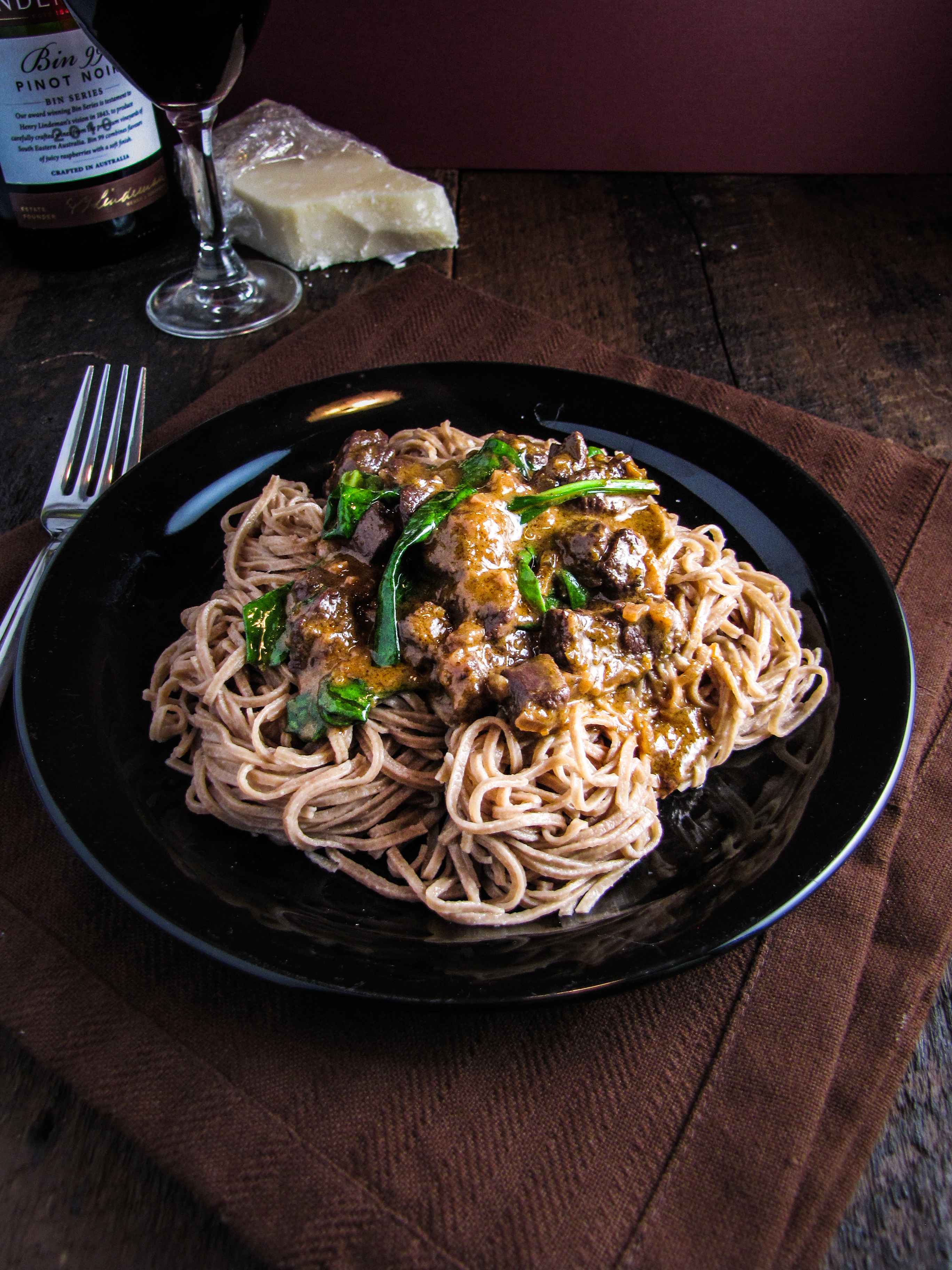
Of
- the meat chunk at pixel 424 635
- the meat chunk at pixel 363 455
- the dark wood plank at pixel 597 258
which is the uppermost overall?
the meat chunk at pixel 363 455

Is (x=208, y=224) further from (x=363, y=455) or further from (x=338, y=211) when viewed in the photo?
(x=363, y=455)

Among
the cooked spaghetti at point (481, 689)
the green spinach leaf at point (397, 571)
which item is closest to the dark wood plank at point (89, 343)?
the cooked spaghetti at point (481, 689)

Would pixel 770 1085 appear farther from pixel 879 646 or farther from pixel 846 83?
pixel 846 83

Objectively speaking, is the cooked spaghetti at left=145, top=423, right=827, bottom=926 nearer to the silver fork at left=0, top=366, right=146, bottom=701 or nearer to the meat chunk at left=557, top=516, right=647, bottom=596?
the meat chunk at left=557, top=516, right=647, bottom=596

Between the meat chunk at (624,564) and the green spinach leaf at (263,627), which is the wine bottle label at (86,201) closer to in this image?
the green spinach leaf at (263,627)

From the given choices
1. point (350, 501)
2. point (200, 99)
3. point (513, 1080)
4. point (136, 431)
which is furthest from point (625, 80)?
point (513, 1080)

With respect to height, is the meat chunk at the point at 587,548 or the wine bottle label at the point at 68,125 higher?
the wine bottle label at the point at 68,125

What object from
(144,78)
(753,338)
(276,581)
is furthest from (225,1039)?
(753,338)
